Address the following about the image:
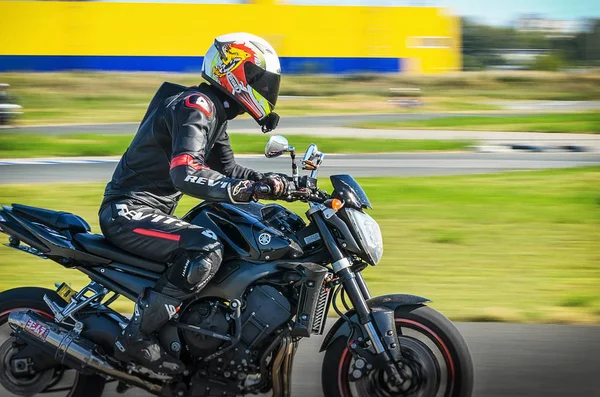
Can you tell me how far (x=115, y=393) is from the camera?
4.52 m

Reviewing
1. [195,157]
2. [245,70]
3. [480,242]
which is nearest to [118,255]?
[195,157]

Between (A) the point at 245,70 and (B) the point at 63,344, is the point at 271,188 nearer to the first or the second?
(A) the point at 245,70

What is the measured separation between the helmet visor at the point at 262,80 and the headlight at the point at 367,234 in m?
0.72

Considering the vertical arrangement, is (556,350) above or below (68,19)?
below

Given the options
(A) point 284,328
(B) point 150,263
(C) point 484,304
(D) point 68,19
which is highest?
(D) point 68,19

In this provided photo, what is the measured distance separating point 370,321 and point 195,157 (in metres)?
1.05

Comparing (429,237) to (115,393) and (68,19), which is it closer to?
(115,393)

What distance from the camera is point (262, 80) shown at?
4.28 meters

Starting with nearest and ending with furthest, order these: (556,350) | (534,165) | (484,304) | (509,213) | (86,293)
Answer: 1. (86,293)
2. (556,350)
3. (484,304)
4. (509,213)
5. (534,165)

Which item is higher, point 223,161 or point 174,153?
point 174,153

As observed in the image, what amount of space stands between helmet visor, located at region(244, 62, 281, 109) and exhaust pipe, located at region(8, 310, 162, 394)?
1422mm

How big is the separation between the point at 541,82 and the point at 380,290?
909 inches

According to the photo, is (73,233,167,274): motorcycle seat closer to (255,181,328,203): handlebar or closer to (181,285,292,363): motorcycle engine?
(181,285,292,363): motorcycle engine

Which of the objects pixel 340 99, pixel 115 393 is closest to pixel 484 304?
pixel 115 393
